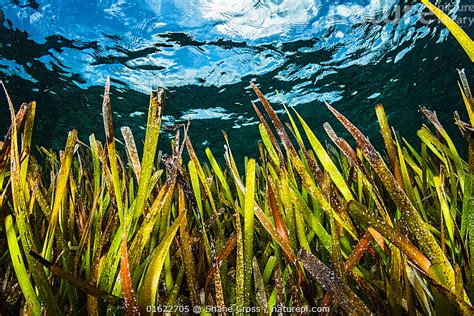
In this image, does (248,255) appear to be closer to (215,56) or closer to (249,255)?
(249,255)

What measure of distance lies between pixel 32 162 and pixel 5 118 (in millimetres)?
15418

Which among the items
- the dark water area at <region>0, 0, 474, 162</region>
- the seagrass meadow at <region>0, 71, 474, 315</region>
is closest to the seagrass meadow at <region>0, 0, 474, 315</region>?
the seagrass meadow at <region>0, 71, 474, 315</region>

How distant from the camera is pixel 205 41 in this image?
9.96 m

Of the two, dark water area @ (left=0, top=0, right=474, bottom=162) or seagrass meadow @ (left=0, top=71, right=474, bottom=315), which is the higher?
dark water area @ (left=0, top=0, right=474, bottom=162)

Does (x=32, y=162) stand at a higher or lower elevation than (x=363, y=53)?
lower

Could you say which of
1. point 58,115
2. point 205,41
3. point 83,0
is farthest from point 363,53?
point 58,115

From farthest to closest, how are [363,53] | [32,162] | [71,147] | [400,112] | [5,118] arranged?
[400,112], [5,118], [363,53], [32,162], [71,147]

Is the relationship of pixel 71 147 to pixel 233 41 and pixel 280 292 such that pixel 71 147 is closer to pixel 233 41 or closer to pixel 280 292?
pixel 280 292

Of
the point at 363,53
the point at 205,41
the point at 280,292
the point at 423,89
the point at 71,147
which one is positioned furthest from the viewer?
the point at 423,89

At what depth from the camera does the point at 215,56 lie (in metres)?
10.7

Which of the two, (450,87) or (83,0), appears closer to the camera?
(83,0)

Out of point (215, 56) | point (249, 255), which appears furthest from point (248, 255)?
point (215, 56)

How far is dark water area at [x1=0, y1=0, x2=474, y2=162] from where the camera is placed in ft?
29.1

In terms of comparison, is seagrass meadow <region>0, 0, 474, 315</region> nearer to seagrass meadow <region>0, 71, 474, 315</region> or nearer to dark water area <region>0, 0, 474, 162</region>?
seagrass meadow <region>0, 71, 474, 315</region>
